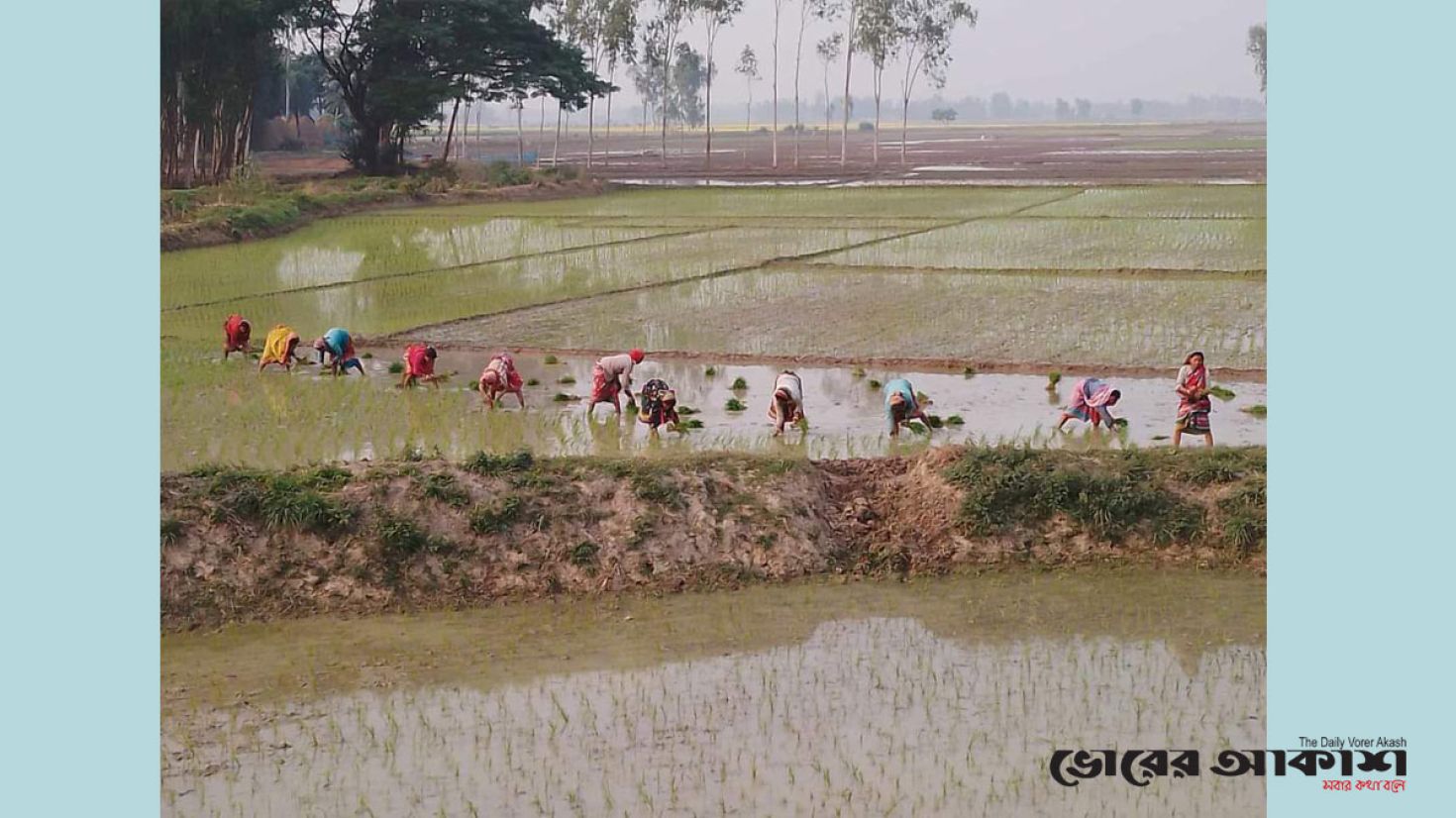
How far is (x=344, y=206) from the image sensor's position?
87.2 feet

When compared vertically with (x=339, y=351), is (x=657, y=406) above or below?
below

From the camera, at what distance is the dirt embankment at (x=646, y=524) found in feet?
24.8

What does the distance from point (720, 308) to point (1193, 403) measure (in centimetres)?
688

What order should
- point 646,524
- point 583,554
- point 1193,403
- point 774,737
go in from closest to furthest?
point 774,737, point 583,554, point 646,524, point 1193,403

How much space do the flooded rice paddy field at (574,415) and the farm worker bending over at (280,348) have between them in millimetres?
118

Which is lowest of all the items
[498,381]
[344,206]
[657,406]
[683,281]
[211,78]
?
[657,406]

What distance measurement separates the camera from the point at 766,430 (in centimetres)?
998

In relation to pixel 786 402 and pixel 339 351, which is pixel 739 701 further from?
pixel 339 351

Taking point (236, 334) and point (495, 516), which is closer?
point (495, 516)

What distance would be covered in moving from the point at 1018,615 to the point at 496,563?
8.33 feet

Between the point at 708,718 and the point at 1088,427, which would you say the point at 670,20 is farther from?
the point at 708,718

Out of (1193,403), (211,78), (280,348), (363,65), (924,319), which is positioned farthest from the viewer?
(363,65)

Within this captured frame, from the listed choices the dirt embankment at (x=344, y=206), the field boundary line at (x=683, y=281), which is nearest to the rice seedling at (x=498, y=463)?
the field boundary line at (x=683, y=281)

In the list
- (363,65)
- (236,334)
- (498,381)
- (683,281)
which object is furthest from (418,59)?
(498,381)
